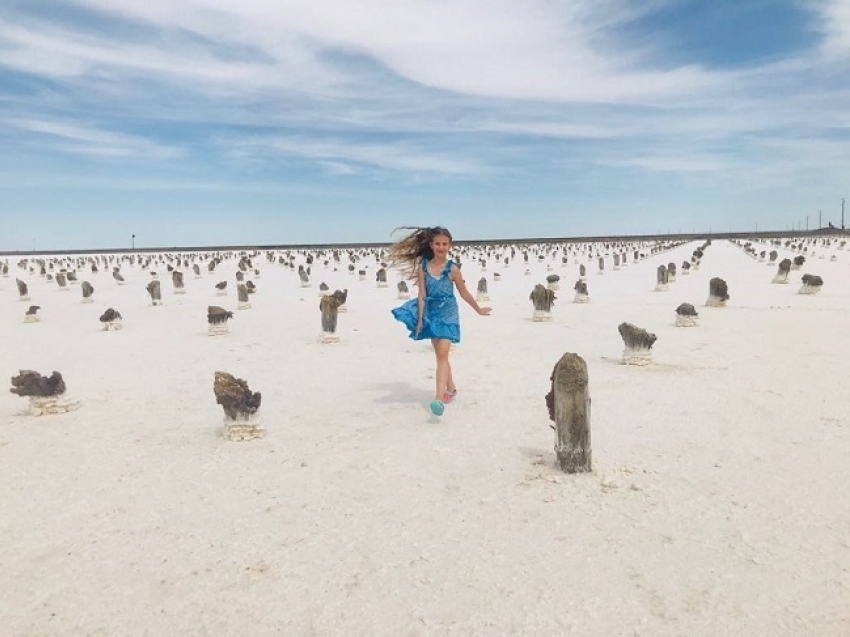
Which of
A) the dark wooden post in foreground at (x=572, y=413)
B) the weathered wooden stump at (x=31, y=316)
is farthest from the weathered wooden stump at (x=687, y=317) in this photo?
the weathered wooden stump at (x=31, y=316)

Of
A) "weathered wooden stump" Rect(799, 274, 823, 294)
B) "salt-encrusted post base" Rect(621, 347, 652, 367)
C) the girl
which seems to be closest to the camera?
the girl

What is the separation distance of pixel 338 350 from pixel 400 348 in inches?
47.7

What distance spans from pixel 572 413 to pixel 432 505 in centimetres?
142

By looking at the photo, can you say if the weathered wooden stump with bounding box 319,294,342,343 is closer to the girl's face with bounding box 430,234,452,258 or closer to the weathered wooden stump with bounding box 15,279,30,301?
the girl's face with bounding box 430,234,452,258

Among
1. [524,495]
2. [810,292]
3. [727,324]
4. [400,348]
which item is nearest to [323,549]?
[524,495]

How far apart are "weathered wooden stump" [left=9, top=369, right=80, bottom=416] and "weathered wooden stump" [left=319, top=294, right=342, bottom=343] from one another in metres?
5.48

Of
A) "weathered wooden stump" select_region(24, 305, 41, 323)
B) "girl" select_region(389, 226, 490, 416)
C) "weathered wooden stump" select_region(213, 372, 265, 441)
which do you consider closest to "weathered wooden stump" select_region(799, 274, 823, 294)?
"girl" select_region(389, 226, 490, 416)

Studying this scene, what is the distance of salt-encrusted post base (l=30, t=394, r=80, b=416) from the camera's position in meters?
7.64

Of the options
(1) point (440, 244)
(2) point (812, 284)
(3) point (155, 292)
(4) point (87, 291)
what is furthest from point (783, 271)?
(4) point (87, 291)

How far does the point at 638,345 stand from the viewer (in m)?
9.76

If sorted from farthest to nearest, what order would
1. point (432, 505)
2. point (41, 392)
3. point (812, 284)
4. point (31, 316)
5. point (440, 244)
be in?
point (812, 284), point (31, 316), point (41, 392), point (440, 244), point (432, 505)

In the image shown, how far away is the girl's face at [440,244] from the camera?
6.96m

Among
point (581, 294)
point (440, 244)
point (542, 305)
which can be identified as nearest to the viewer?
point (440, 244)

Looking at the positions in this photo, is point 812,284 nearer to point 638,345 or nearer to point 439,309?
point 638,345
